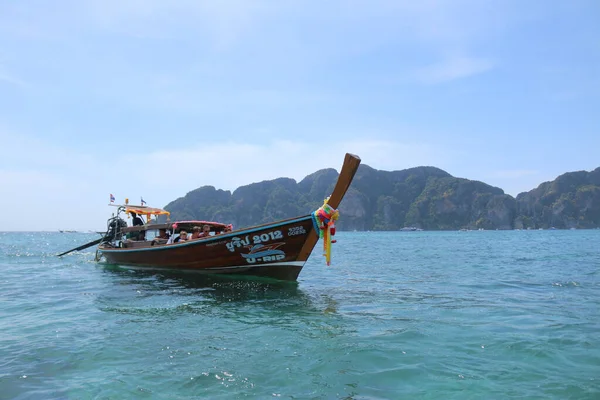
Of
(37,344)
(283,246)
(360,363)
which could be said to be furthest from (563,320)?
(37,344)

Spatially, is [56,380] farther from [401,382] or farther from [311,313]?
[311,313]

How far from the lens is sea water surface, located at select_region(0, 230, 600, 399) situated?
504 cm

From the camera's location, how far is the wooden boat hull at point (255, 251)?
41.7 feet

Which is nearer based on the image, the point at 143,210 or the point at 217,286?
the point at 217,286

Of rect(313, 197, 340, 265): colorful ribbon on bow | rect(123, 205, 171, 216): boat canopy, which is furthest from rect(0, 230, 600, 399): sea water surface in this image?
rect(123, 205, 171, 216): boat canopy

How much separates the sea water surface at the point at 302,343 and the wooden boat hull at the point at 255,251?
3.65ft

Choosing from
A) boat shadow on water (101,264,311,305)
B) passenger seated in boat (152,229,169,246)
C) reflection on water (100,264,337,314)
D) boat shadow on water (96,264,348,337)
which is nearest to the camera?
boat shadow on water (96,264,348,337)

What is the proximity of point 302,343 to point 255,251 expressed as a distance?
676cm

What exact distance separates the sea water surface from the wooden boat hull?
3.65 ft

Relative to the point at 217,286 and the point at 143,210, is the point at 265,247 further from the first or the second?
the point at 143,210

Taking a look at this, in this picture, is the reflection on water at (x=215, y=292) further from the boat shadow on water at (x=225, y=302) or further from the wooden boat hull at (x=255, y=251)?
the wooden boat hull at (x=255, y=251)

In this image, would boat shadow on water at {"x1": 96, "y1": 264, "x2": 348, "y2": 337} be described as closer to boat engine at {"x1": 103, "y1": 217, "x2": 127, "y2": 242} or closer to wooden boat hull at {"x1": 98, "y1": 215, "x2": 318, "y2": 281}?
wooden boat hull at {"x1": 98, "y1": 215, "x2": 318, "y2": 281}

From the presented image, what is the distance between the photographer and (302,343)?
22.5ft

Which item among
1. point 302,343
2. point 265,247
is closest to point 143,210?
point 265,247
